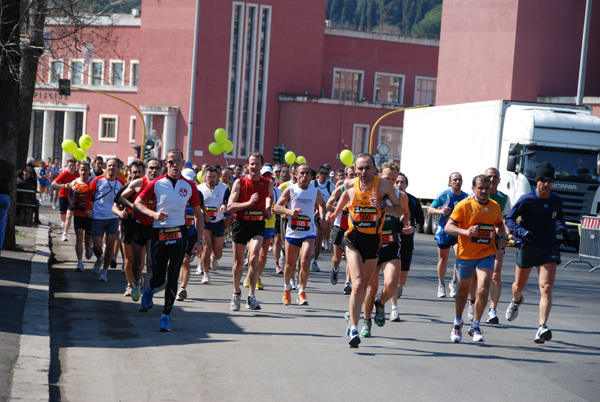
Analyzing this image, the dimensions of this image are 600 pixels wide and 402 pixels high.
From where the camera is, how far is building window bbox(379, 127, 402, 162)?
66.6 metres

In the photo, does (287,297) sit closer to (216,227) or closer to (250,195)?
(250,195)

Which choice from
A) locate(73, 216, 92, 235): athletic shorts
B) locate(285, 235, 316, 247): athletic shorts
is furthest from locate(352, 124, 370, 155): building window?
locate(285, 235, 316, 247): athletic shorts

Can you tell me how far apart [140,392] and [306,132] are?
56.5 m

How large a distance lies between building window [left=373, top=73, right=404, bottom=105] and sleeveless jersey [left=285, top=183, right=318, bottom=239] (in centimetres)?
5602

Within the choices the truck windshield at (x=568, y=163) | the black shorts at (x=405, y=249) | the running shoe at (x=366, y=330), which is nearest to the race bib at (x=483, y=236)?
the running shoe at (x=366, y=330)

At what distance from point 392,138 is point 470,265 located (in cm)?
5721

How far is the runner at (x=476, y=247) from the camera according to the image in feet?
33.4

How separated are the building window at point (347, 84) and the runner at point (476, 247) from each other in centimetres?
5813

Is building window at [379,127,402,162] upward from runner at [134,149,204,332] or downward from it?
upward

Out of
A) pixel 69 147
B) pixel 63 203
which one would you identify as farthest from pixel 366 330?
pixel 69 147

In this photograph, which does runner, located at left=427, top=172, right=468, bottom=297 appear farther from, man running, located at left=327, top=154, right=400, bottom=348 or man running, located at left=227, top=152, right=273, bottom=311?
man running, located at left=327, top=154, right=400, bottom=348

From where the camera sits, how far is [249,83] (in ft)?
210

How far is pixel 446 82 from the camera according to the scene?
55.3 m

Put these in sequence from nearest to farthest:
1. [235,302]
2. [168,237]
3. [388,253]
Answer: [168,237] → [388,253] → [235,302]
